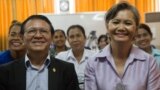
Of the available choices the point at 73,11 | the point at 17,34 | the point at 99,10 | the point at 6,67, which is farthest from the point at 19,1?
the point at 6,67

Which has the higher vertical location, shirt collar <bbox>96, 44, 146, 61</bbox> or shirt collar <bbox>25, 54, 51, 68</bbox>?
shirt collar <bbox>96, 44, 146, 61</bbox>

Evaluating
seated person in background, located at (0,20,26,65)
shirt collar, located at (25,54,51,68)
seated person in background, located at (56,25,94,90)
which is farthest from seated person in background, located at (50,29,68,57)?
shirt collar, located at (25,54,51,68)

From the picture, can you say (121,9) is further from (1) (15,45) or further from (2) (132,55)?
(1) (15,45)

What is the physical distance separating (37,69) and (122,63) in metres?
0.55

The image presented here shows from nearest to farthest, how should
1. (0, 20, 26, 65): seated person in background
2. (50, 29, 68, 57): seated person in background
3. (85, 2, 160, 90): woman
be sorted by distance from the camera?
(85, 2, 160, 90): woman, (0, 20, 26, 65): seated person in background, (50, 29, 68, 57): seated person in background

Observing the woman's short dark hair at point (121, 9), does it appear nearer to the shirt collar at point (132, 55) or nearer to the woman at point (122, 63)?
the woman at point (122, 63)

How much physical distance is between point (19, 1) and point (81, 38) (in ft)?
10.9

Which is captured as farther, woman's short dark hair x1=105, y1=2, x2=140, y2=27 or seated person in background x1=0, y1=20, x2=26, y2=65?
seated person in background x1=0, y1=20, x2=26, y2=65

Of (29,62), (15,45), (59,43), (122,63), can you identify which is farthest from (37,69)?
(59,43)

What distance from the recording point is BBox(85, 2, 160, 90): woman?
70.9 inches

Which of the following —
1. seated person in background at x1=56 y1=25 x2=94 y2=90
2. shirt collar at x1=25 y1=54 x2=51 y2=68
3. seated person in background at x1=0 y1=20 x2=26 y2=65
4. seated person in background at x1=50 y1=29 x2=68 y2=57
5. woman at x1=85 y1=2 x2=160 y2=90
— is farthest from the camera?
seated person in background at x1=50 y1=29 x2=68 y2=57

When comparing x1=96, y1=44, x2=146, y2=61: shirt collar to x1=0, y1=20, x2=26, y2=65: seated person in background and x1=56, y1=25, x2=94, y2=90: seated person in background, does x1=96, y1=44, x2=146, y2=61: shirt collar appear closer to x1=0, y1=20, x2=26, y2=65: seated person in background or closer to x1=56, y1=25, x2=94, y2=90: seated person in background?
x1=0, y1=20, x2=26, y2=65: seated person in background

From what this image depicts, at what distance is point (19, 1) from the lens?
6.43 m

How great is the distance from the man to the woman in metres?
0.17
